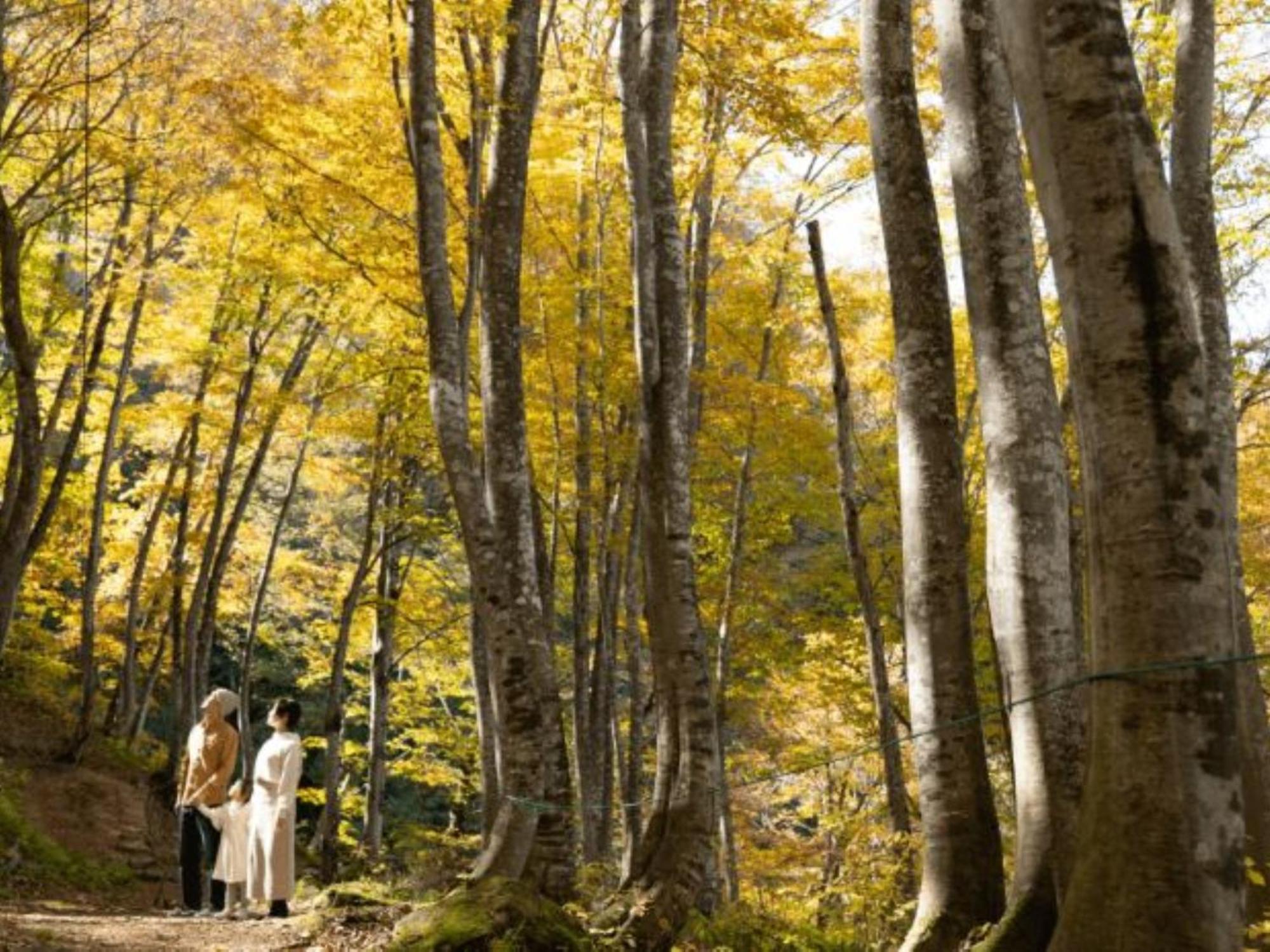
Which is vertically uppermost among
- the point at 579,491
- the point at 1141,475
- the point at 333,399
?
the point at 333,399

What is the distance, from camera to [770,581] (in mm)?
19000

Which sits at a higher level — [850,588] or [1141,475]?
[850,588]

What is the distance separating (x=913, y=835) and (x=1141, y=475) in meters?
6.01

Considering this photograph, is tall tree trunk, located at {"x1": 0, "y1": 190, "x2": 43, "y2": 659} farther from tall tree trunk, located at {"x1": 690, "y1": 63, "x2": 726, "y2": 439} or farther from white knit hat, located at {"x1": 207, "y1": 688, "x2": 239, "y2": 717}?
tall tree trunk, located at {"x1": 690, "y1": 63, "x2": 726, "y2": 439}

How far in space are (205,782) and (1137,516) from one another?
7.45 m

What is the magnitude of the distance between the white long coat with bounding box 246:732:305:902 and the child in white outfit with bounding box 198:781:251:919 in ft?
1.34

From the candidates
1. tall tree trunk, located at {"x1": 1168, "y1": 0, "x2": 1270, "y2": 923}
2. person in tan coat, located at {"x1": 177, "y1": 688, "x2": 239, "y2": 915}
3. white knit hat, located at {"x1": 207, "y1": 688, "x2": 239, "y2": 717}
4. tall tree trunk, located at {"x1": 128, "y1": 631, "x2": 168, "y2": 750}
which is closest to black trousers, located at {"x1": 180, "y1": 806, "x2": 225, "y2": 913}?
person in tan coat, located at {"x1": 177, "y1": 688, "x2": 239, "y2": 915}

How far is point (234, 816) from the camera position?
8.66 metres

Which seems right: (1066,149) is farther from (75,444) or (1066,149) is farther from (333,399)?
(333,399)

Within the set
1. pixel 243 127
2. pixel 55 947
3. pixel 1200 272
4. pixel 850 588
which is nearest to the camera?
pixel 55 947

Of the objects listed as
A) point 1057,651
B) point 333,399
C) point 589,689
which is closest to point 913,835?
point 1057,651

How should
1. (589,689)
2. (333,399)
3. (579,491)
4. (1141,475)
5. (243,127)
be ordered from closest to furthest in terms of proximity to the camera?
1. (1141,475)
2. (243,127)
3. (579,491)
4. (589,689)
5. (333,399)

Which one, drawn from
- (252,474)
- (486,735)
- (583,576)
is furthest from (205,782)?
(252,474)

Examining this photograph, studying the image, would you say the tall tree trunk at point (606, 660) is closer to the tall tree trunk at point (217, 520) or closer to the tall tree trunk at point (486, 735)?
the tall tree trunk at point (486, 735)
